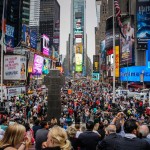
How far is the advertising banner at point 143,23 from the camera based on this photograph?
70.8 m

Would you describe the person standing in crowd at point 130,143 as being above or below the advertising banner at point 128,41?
below

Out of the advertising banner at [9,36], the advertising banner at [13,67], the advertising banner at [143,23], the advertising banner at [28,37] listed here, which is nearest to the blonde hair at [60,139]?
the advertising banner at [13,67]

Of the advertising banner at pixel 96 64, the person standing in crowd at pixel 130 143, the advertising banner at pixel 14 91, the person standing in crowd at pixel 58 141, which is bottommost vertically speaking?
the advertising banner at pixel 14 91

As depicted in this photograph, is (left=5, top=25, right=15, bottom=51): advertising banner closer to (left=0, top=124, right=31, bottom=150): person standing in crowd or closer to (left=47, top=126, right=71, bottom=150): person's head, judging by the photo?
(left=47, top=126, right=71, bottom=150): person's head

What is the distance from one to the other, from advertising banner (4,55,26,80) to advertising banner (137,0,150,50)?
30.8 m

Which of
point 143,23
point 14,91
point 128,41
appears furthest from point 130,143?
point 128,41

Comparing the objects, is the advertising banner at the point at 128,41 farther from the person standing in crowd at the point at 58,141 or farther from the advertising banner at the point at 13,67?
the person standing in crowd at the point at 58,141

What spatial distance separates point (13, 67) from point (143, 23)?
113ft

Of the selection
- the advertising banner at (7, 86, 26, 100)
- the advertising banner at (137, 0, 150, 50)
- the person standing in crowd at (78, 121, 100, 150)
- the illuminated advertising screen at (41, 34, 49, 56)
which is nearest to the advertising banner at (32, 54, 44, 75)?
the advertising banner at (137, 0, 150, 50)

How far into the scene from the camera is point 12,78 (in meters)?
54.5

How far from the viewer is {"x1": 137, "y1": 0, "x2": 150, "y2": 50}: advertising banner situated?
70812mm

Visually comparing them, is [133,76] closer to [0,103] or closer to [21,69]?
[21,69]

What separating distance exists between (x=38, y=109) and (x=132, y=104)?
961 centimetres

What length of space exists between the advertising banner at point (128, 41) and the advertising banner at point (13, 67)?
3262 centimetres
